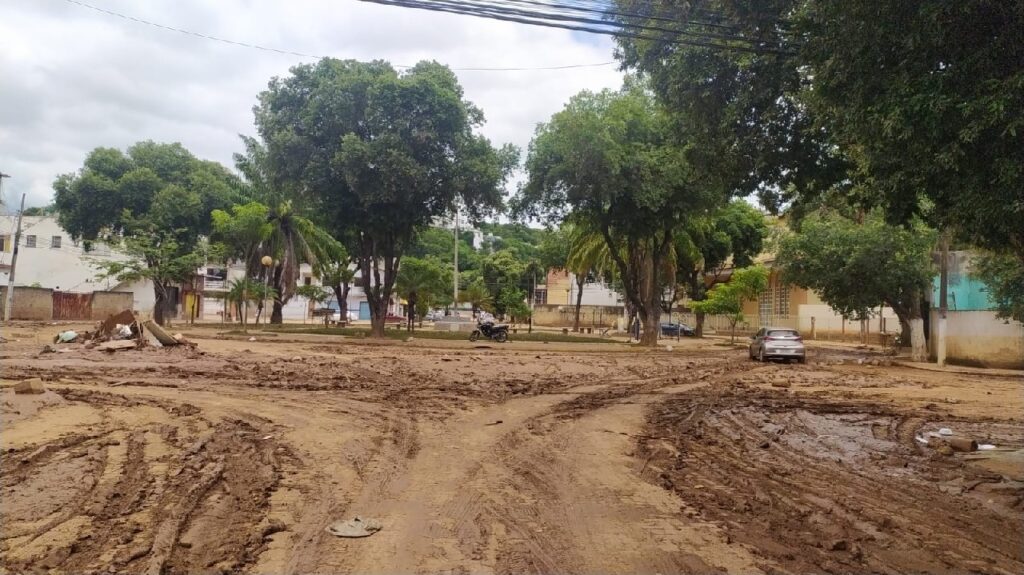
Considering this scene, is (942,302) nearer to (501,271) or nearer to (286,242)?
(286,242)

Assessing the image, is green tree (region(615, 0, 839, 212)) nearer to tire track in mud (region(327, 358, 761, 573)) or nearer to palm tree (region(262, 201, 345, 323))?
tire track in mud (region(327, 358, 761, 573))

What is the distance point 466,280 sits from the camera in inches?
2650

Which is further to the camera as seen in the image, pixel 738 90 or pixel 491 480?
pixel 738 90

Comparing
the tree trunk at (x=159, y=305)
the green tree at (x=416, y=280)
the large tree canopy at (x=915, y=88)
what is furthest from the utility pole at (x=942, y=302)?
the tree trunk at (x=159, y=305)

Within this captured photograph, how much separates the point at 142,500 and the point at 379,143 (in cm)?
2255

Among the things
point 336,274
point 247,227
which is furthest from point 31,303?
point 336,274

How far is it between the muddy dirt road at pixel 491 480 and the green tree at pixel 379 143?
1447 centimetres

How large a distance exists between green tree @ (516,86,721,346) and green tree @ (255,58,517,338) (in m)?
2.22

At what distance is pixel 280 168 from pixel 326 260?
16.6 metres

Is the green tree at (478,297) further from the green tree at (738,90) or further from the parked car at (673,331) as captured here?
the green tree at (738,90)

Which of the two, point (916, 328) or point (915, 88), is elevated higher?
point (915, 88)

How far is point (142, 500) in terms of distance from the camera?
559 cm

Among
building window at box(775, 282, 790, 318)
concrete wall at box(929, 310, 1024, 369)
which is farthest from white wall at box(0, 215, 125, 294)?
concrete wall at box(929, 310, 1024, 369)

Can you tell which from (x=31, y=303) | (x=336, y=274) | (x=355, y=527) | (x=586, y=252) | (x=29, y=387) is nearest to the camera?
(x=355, y=527)
